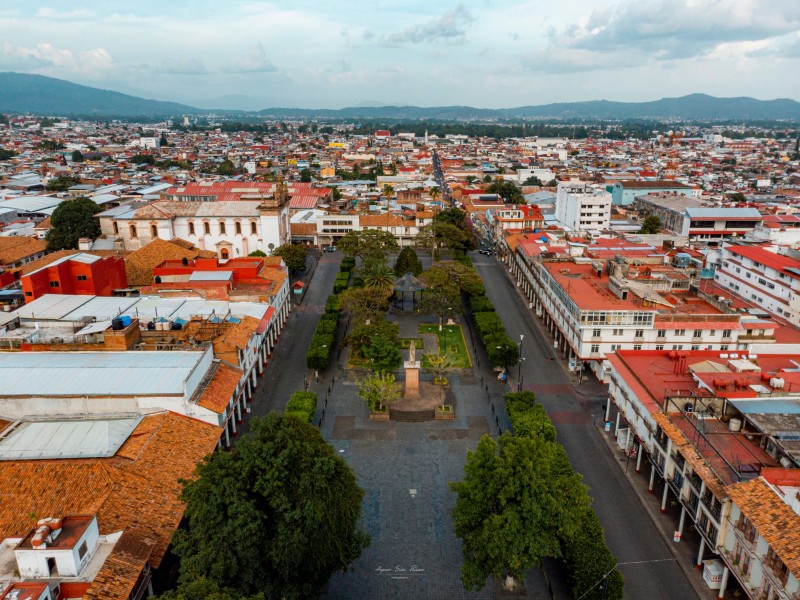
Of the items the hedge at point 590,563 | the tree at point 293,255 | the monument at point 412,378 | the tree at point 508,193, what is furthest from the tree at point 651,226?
the hedge at point 590,563

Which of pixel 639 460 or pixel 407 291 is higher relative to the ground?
pixel 407 291

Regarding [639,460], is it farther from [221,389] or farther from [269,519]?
[221,389]

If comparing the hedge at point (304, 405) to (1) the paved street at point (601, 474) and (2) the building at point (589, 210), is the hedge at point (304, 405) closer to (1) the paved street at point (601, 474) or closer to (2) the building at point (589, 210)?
(1) the paved street at point (601, 474)

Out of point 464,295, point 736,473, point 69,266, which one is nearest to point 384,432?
point 736,473

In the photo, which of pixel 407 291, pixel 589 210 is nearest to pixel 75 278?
pixel 407 291

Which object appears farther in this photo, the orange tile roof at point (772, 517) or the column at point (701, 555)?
the column at point (701, 555)

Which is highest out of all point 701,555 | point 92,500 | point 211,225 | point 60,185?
point 60,185

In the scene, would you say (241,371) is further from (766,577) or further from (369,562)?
(766,577)

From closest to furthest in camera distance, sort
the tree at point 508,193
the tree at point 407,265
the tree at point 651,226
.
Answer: the tree at point 407,265 < the tree at point 651,226 < the tree at point 508,193
